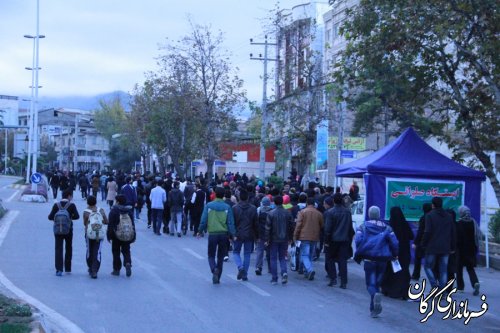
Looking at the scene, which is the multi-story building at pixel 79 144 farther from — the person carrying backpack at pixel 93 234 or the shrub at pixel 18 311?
the shrub at pixel 18 311

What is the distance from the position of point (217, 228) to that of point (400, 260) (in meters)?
3.37

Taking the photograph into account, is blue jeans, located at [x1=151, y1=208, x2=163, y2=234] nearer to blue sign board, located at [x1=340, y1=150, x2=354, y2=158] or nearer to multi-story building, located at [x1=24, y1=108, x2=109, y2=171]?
blue sign board, located at [x1=340, y1=150, x2=354, y2=158]

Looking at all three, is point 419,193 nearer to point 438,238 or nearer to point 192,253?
point 438,238

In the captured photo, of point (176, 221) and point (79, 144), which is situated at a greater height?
point (79, 144)

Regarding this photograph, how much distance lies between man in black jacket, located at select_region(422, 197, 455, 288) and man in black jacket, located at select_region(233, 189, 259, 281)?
341cm

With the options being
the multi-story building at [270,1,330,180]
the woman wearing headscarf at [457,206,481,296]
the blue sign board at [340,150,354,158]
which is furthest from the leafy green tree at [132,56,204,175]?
the woman wearing headscarf at [457,206,481,296]

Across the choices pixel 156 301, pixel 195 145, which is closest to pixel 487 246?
pixel 156 301

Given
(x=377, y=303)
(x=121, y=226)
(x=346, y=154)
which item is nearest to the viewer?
(x=377, y=303)

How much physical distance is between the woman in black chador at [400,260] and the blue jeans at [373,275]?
1.79 m

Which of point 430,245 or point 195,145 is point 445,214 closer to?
point 430,245

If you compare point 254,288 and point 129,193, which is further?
point 129,193

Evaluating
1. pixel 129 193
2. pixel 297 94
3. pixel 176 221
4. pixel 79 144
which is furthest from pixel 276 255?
pixel 79 144

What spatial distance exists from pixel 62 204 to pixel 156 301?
3.73 m

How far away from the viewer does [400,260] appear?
1374 centimetres
